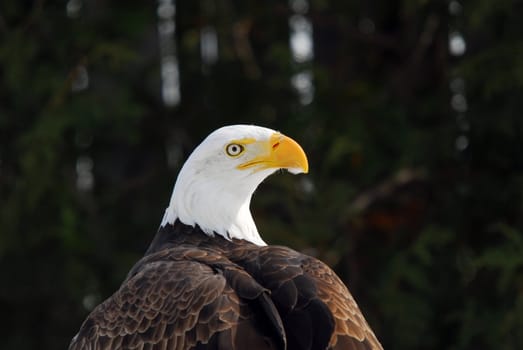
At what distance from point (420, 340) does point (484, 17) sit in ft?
6.80

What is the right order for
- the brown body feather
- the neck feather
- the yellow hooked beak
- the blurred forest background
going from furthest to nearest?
the blurred forest background → the neck feather → the yellow hooked beak → the brown body feather

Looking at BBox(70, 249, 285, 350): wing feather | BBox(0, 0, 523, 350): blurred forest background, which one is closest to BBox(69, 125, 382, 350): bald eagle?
BBox(70, 249, 285, 350): wing feather

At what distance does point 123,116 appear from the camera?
8133 mm

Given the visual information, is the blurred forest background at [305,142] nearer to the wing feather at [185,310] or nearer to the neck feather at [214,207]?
the neck feather at [214,207]

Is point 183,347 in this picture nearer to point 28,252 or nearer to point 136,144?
point 28,252

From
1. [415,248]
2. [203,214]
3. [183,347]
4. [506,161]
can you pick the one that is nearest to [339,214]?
[415,248]

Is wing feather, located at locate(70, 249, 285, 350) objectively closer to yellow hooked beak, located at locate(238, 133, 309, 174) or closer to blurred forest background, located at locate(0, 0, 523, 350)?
yellow hooked beak, located at locate(238, 133, 309, 174)

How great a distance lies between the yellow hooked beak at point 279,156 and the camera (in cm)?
483

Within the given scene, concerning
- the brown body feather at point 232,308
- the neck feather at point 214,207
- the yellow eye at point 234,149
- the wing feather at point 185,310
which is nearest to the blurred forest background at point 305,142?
the neck feather at point 214,207

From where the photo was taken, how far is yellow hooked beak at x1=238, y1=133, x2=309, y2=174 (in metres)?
4.83

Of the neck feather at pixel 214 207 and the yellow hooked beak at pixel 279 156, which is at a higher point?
the yellow hooked beak at pixel 279 156

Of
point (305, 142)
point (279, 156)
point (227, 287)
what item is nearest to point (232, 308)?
point (227, 287)

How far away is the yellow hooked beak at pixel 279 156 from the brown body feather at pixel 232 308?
1.54ft

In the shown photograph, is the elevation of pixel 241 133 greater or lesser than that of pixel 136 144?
greater
